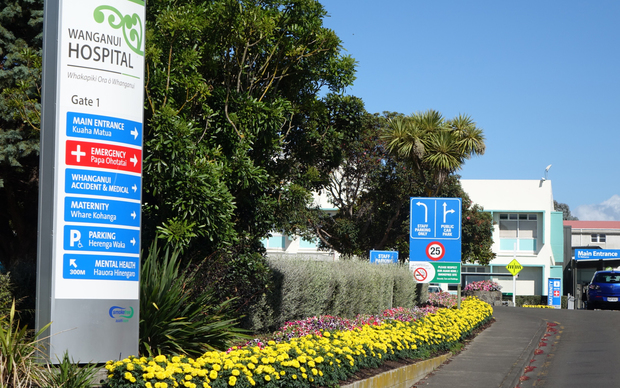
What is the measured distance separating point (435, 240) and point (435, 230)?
31 centimetres

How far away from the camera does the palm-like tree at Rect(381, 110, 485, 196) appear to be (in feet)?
75.3

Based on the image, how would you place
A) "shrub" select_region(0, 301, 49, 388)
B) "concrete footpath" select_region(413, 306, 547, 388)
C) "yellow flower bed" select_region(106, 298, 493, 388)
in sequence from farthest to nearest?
"concrete footpath" select_region(413, 306, 547, 388)
"yellow flower bed" select_region(106, 298, 493, 388)
"shrub" select_region(0, 301, 49, 388)

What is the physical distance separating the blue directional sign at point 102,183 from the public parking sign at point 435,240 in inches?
476

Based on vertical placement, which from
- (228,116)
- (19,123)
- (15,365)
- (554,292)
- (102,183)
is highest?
(19,123)

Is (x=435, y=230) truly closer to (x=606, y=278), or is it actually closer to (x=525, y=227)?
(x=606, y=278)

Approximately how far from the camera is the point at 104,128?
7062 mm

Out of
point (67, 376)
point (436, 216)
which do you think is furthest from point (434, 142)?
point (67, 376)

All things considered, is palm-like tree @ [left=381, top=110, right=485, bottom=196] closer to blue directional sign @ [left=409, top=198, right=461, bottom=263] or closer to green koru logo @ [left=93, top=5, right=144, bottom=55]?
blue directional sign @ [left=409, top=198, right=461, bottom=263]

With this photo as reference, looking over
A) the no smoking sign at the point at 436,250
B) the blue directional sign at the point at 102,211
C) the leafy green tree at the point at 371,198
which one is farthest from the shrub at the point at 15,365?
the leafy green tree at the point at 371,198

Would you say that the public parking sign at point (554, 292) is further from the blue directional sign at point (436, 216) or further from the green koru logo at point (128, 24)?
the green koru logo at point (128, 24)

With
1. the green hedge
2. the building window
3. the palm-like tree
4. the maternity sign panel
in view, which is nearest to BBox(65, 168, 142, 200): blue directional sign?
the maternity sign panel

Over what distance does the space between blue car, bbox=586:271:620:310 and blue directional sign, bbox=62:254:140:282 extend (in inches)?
1094

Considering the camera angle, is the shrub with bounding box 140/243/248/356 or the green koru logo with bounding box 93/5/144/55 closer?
the green koru logo with bounding box 93/5/144/55

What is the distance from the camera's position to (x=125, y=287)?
23.4 feet
